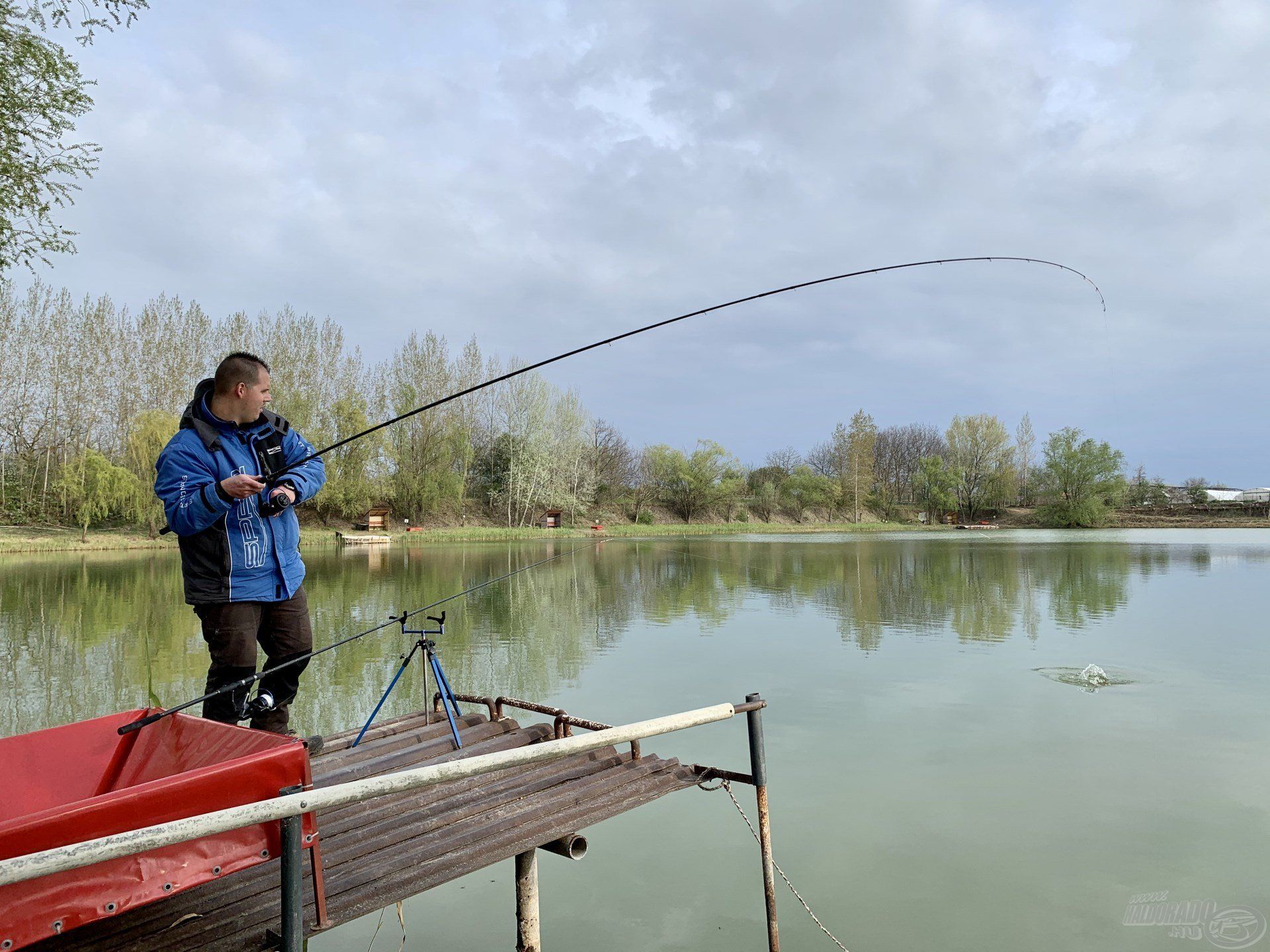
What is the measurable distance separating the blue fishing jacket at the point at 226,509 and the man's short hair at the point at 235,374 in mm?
99

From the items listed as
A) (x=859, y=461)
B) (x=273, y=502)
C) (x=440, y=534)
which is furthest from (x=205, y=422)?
(x=859, y=461)

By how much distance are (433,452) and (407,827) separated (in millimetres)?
41647

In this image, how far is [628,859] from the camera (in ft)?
15.5

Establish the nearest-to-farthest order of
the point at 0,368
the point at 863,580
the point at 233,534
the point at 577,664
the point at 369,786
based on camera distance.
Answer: the point at 369,786, the point at 233,534, the point at 577,664, the point at 863,580, the point at 0,368

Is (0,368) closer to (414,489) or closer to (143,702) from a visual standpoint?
(414,489)

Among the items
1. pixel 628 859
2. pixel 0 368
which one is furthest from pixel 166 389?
pixel 628 859

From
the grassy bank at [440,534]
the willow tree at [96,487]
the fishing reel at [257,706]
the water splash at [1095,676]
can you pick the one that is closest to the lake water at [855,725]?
the water splash at [1095,676]

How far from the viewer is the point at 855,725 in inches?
285

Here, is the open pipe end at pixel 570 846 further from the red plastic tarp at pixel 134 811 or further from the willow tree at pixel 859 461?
the willow tree at pixel 859 461

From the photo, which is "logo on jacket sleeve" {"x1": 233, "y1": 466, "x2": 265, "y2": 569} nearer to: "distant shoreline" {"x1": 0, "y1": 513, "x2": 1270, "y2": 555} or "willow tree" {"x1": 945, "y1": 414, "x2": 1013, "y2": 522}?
"distant shoreline" {"x1": 0, "y1": 513, "x2": 1270, "y2": 555}

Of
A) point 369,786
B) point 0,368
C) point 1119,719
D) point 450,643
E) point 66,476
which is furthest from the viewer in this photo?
point 0,368

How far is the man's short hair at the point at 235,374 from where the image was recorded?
342 centimetres

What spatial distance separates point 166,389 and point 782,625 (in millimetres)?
34067

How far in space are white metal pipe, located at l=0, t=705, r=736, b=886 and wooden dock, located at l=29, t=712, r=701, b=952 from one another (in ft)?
1.33
